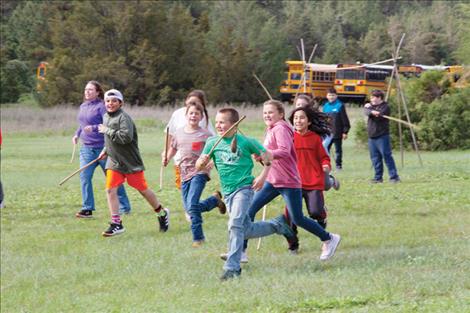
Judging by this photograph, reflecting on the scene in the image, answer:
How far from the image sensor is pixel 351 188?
16000mm

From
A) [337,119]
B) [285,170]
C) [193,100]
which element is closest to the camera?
[285,170]

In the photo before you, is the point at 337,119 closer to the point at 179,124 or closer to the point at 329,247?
the point at 179,124

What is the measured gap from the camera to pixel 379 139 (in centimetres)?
1673

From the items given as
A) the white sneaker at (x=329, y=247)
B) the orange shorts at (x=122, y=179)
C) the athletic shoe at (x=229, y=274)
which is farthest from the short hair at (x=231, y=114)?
the orange shorts at (x=122, y=179)

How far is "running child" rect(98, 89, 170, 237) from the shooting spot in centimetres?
1143

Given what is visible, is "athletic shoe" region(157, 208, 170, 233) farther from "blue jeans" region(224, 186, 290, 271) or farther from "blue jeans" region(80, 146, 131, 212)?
"blue jeans" region(224, 186, 290, 271)

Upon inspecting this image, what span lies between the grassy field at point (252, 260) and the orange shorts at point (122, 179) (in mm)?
640

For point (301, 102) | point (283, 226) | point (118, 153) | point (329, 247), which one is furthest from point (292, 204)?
point (118, 153)

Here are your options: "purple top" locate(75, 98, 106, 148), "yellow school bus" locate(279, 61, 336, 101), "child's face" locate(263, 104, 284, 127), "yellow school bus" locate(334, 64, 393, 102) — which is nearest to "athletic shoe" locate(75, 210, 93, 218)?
"purple top" locate(75, 98, 106, 148)

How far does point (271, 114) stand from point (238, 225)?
119 cm

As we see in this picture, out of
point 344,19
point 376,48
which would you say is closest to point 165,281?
point 376,48

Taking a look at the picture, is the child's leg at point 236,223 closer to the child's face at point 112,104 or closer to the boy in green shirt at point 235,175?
the boy in green shirt at point 235,175

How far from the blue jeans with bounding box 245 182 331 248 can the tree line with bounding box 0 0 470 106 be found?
153 feet

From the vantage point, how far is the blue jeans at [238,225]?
8.54 meters
